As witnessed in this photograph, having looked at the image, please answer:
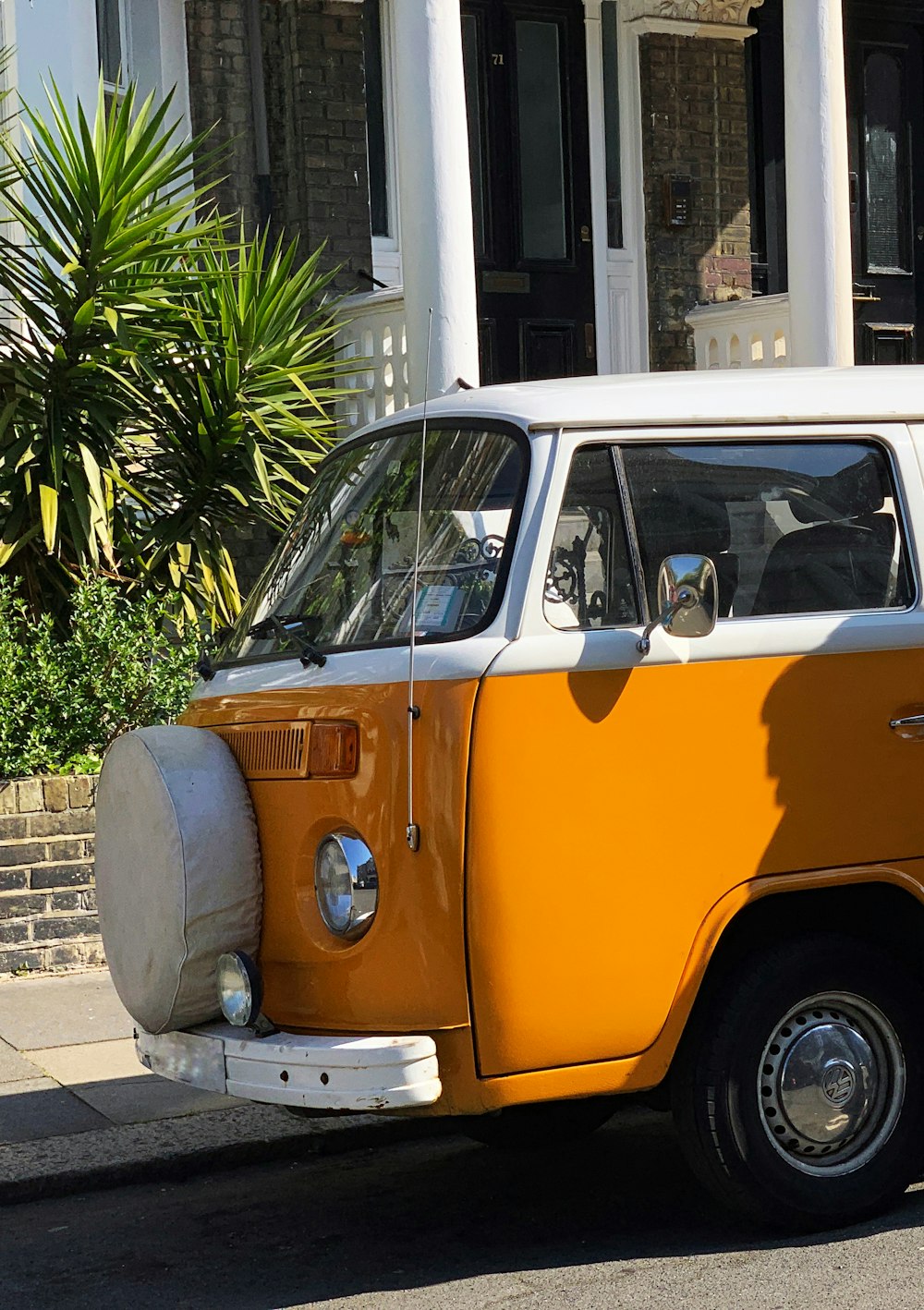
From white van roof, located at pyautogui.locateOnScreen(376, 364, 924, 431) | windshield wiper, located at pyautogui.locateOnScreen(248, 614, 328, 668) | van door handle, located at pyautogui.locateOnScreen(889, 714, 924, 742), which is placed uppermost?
white van roof, located at pyautogui.locateOnScreen(376, 364, 924, 431)

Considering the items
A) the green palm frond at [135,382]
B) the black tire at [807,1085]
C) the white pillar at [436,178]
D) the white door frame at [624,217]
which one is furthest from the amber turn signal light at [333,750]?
the white door frame at [624,217]

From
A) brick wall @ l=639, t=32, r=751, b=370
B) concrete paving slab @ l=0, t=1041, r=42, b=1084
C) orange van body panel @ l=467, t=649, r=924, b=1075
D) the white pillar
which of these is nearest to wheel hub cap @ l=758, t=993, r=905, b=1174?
orange van body panel @ l=467, t=649, r=924, b=1075

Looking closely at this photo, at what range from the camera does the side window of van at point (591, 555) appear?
4.41 metres

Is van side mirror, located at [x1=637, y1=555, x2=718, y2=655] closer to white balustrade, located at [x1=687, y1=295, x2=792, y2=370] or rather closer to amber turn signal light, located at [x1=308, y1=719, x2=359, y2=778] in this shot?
amber turn signal light, located at [x1=308, y1=719, x2=359, y2=778]

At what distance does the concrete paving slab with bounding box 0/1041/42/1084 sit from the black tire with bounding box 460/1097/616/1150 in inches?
63.5

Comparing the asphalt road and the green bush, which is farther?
the green bush

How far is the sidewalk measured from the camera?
532 cm

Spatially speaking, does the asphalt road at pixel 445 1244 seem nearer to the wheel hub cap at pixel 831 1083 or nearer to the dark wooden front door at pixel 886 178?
the wheel hub cap at pixel 831 1083

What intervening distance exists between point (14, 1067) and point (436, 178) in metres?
4.69

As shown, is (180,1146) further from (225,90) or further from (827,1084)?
(225,90)

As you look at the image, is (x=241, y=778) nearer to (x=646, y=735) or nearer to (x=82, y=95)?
(x=646, y=735)

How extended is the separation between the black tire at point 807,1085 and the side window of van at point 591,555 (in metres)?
0.97

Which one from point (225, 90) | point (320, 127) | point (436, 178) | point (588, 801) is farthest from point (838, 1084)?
point (225, 90)

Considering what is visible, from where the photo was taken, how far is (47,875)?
24.7ft
